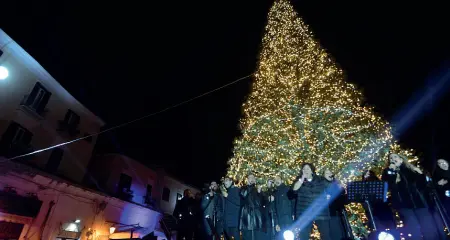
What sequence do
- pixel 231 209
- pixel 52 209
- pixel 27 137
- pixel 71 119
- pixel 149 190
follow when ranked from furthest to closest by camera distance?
pixel 149 190
pixel 71 119
pixel 27 137
pixel 52 209
pixel 231 209

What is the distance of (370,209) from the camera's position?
179 inches

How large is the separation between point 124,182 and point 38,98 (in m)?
8.86

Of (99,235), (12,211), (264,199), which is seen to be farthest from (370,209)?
(99,235)

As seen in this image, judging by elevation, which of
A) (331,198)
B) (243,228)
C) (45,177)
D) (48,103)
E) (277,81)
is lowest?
(243,228)

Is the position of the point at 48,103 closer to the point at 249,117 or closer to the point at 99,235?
the point at 99,235

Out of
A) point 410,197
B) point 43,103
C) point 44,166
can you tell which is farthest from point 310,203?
point 43,103

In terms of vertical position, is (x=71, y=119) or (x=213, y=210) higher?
(x=71, y=119)

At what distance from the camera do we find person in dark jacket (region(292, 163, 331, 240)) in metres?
4.91

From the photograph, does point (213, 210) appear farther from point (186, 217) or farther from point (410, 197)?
point (410, 197)

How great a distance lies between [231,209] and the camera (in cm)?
662

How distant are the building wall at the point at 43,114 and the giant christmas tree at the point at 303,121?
11.4m

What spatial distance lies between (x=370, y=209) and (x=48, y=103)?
56.3 feet

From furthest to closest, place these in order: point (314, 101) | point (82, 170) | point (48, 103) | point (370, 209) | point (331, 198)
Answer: point (82, 170) < point (48, 103) < point (314, 101) < point (331, 198) < point (370, 209)

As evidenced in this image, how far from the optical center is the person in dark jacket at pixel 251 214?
6.02 m
